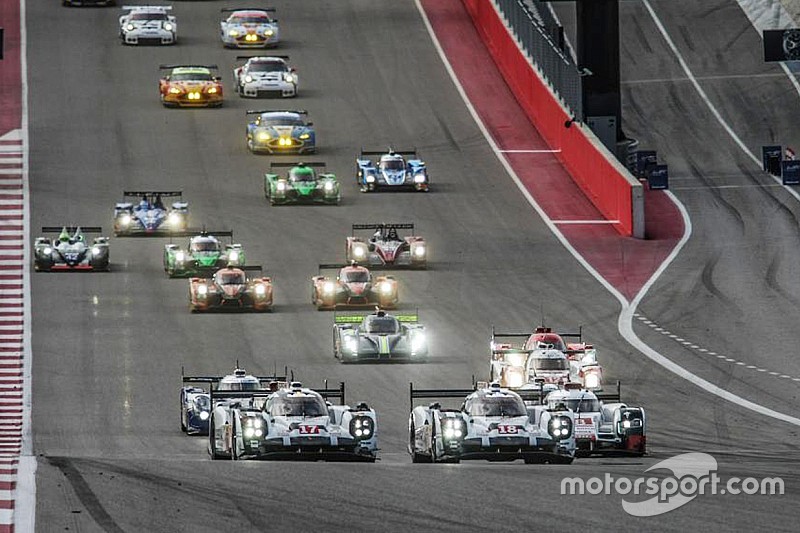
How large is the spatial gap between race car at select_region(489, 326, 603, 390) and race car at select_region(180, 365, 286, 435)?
231 inches

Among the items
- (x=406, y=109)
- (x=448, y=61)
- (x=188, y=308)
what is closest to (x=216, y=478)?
(x=188, y=308)

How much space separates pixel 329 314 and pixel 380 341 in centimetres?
634

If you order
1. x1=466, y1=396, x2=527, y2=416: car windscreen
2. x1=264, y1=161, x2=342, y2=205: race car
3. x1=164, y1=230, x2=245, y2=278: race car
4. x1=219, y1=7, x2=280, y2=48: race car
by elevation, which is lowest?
x1=466, y1=396, x2=527, y2=416: car windscreen

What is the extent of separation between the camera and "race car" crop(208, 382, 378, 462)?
3800cm

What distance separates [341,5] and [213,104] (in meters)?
17.5

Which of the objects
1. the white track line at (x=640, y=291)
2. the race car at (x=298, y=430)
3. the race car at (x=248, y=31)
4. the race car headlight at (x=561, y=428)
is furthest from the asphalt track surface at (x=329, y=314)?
the race car at (x=298, y=430)

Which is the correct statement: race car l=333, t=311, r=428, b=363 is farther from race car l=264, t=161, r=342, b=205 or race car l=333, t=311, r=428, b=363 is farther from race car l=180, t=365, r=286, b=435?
race car l=264, t=161, r=342, b=205

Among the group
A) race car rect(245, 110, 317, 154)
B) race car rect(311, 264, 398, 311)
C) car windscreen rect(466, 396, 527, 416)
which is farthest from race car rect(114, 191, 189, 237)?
car windscreen rect(466, 396, 527, 416)

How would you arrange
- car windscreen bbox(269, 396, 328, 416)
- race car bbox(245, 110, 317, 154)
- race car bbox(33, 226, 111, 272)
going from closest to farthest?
car windscreen bbox(269, 396, 328, 416) < race car bbox(33, 226, 111, 272) < race car bbox(245, 110, 317, 154)

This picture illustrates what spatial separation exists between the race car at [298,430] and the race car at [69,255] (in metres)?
24.8

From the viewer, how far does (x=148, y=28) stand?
305 feet

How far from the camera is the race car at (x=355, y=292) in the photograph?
58.8m

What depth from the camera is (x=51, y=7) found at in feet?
326

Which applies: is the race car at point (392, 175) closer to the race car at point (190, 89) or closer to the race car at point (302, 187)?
the race car at point (302, 187)
